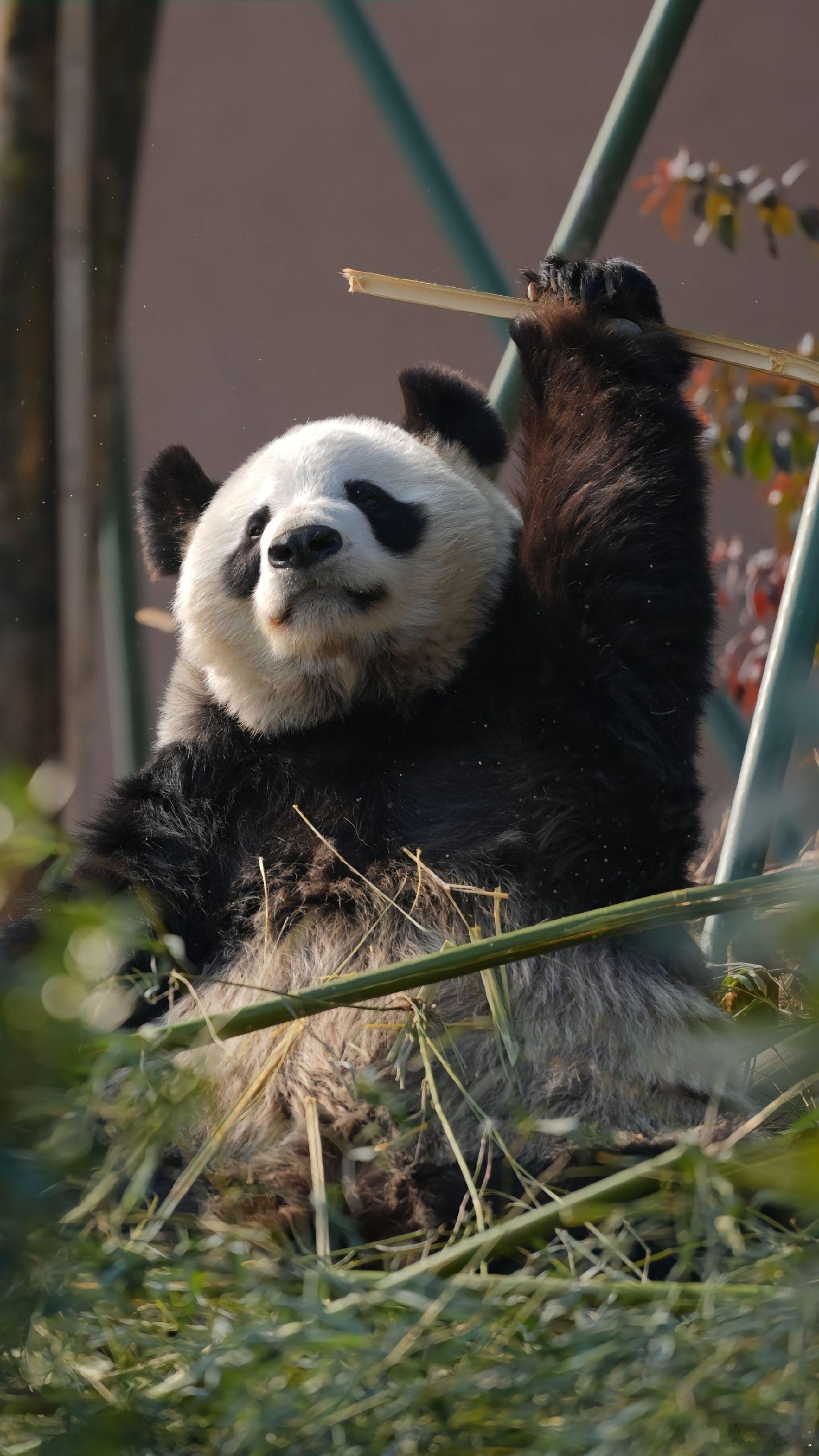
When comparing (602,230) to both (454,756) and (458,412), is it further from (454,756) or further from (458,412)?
(454,756)

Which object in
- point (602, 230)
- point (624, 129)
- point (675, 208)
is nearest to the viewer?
point (624, 129)

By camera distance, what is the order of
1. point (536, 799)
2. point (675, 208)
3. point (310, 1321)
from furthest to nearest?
point (675, 208), point (536, 799), point (310, 1321)

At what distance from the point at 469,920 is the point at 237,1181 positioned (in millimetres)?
589

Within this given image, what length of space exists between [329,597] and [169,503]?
26.3 inches

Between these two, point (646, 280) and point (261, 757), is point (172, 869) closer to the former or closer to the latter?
point (261, 757)

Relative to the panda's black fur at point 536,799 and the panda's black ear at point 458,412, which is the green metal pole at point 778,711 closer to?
the panda's black fur at point 536,799

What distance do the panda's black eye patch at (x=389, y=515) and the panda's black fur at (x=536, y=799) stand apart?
0.03 m

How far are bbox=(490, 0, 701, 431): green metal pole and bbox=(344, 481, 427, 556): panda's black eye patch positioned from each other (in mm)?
341

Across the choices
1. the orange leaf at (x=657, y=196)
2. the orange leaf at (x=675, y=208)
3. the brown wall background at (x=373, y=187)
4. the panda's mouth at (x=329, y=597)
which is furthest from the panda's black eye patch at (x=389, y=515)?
the brown wall background at (x=373, y=187)

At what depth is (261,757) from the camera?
8.39 feet

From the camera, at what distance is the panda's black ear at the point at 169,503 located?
2920mm

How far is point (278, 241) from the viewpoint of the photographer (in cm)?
568

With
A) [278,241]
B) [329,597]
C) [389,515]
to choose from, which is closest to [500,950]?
[329,597]

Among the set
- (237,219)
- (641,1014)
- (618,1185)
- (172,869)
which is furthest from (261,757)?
(237,219)
